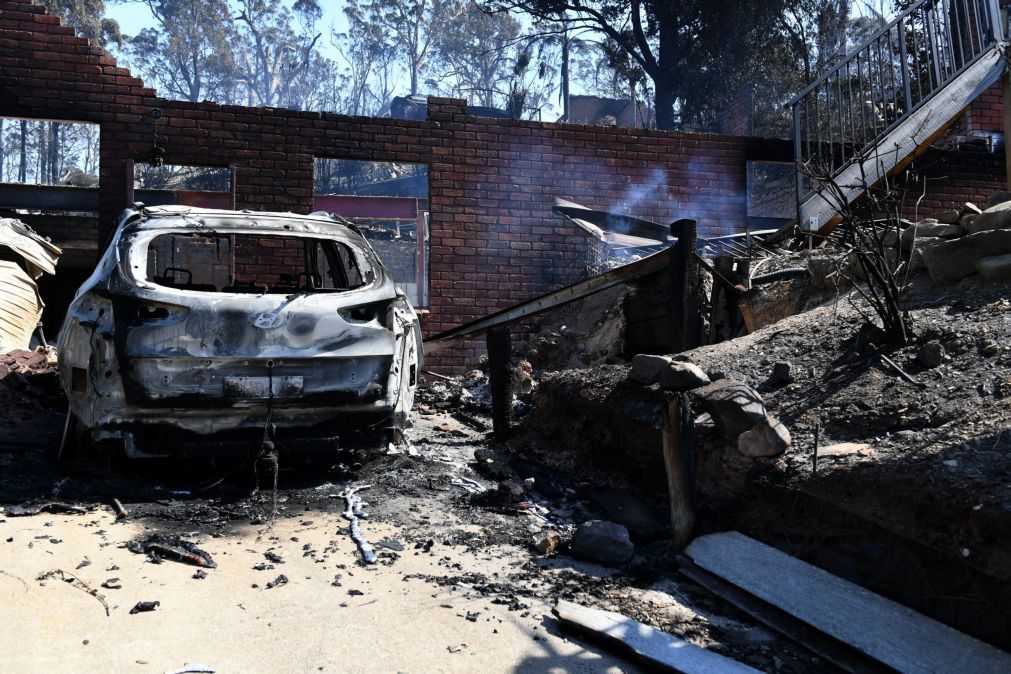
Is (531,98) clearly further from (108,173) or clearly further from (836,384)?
(836,384)

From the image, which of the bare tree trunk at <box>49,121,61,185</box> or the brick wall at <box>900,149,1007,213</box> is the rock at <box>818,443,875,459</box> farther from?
the bare tree trunk at <box>49,121,61,185</box>

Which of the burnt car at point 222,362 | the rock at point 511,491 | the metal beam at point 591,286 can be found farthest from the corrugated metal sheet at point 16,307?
the rock at point 511,491

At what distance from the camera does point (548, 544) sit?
3.79 meters

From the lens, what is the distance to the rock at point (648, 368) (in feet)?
16.2

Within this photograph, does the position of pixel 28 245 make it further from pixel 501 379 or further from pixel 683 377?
pixel 683 377

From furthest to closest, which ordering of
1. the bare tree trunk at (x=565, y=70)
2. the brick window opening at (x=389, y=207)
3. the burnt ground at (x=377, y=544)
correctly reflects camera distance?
the bare tree trunk at (x=565, y=70) → the brick window opening at (x=389, y=207) → the burnt ground at (x=377, y=544)

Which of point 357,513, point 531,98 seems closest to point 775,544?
point 357,513

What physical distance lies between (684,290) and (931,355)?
2254mm

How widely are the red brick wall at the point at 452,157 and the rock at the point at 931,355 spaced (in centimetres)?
655

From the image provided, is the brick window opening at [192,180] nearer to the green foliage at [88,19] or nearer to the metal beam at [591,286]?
the green foliage at [88,19]

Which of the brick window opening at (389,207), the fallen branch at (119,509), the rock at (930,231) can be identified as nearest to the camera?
the fallen branch at (119,509)

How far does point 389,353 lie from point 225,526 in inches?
52.4

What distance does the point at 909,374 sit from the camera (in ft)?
13.6

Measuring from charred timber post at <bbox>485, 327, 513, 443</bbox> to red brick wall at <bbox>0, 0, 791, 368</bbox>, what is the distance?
4035 mm
